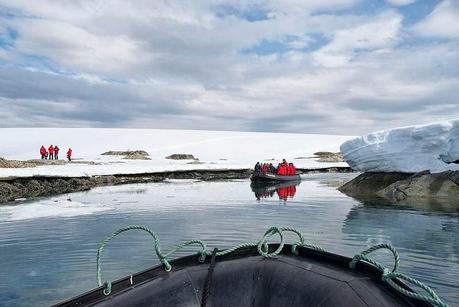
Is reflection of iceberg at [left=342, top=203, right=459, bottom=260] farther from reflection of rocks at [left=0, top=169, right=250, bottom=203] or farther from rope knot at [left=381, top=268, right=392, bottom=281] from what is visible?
reflection of rocks at [left=0, top=169, right=250, bottom=203]

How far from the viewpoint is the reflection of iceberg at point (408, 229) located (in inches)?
357

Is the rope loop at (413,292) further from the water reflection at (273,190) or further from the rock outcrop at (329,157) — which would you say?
the rock outcrop at (329,157)

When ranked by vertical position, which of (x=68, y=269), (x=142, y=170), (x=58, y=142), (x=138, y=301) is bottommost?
(x=68, y=269)

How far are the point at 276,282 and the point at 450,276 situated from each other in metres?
4.38

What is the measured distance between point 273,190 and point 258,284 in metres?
18.5

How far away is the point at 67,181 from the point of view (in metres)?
22.4

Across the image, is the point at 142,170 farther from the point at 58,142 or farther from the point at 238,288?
the point at 58,142

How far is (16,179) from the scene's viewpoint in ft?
66.2

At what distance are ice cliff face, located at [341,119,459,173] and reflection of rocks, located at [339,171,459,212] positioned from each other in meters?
0.49

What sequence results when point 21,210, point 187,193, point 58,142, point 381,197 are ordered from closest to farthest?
1. point 21,210
2. point 381,197
3. point 187,193
4. point 58,142

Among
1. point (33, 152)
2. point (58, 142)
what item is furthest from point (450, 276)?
point (58, 142)

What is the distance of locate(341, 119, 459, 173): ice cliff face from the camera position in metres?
18.3

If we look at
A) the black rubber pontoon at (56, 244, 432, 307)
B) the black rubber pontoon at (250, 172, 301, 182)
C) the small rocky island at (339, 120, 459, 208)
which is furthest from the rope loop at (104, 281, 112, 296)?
the black rubber pontoon at (250, 172, 301, 182)

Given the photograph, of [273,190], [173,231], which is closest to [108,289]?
[173,231]
